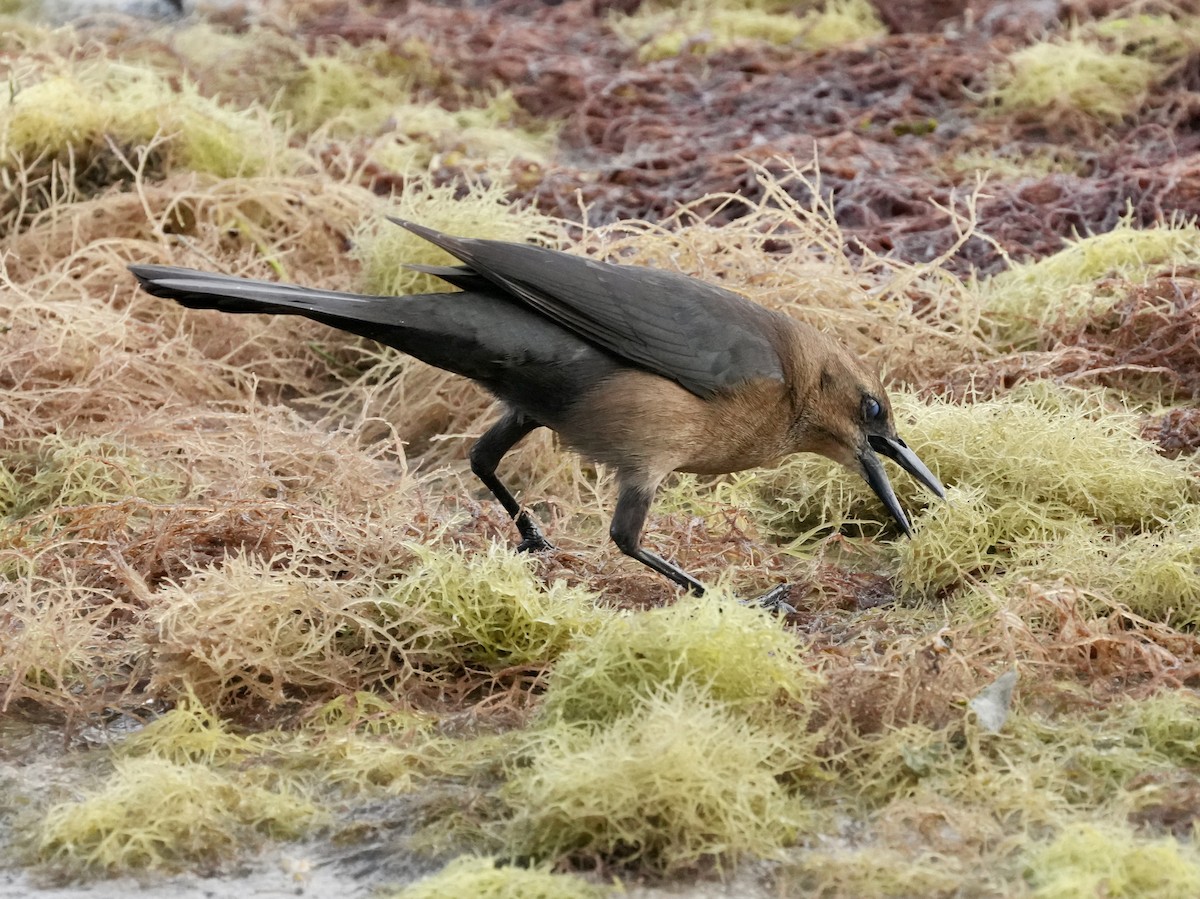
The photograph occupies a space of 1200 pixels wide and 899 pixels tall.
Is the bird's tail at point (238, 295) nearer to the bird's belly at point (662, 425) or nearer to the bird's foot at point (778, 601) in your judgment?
the bird's belly at point (662, 425)

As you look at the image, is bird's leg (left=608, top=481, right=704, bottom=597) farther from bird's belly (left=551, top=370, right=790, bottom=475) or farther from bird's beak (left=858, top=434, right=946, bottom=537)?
bird's beak (left=858, top=434, right=946, bottom=537)

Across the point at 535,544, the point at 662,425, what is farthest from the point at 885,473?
the point at 535,544

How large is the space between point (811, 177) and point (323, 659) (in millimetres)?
4820

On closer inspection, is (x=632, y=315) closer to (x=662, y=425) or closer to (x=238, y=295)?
(x=662, y=425)

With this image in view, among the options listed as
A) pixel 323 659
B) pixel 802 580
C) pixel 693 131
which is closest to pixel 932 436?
pixel 802 580

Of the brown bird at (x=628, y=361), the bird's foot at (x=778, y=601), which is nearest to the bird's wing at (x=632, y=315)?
the brown bird at (x=628, y=361)

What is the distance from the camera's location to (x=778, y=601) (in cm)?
480

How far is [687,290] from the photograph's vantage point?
198 inches

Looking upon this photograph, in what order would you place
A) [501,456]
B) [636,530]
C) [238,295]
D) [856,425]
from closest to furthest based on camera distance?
[238,295], [636,530], [856,425], [501,456]

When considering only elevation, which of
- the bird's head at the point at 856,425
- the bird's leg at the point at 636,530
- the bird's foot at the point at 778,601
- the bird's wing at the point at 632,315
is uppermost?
the bird's wing at the point at 632,315

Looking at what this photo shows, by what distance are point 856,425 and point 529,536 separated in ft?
3.67

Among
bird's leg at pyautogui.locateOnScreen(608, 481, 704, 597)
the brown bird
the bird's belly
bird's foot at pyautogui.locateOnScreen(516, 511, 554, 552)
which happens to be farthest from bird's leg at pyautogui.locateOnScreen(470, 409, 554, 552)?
bird's leg at pyautogui.locateOnScreen(608, 481, 704, 597)

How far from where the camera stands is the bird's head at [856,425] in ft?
16.5

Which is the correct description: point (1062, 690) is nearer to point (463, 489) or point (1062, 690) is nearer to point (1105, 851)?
point (1105, 851)
